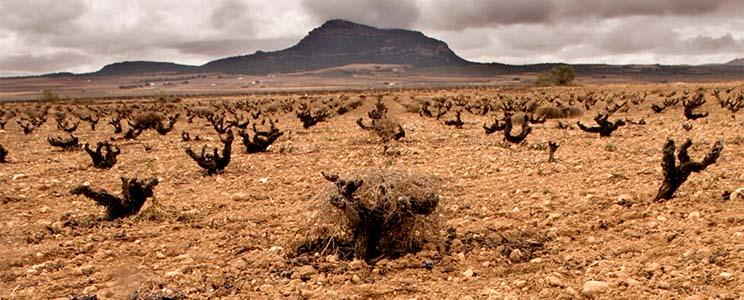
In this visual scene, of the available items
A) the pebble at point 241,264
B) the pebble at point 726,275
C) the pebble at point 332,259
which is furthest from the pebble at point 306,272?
the pebble at point 726,275

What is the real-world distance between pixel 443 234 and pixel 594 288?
2.61m

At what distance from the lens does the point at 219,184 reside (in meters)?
12.4

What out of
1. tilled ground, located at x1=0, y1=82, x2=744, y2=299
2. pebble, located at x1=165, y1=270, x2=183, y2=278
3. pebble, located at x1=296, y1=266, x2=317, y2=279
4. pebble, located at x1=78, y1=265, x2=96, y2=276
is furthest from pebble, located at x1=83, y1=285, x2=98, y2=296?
pebble, located at x1=296, y1=266, x2=317, y2=279

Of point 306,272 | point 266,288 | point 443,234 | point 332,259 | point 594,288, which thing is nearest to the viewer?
point 594,288

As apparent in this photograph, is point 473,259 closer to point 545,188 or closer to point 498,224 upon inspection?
point 498,224

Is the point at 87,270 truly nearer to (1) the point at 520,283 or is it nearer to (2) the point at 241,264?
(2) the point at 241,264

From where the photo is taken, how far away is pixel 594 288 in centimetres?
531

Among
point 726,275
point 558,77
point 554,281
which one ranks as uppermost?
point 558,77

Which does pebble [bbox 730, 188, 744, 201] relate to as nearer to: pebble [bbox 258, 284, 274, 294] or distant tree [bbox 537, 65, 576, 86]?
pebble [bbox 258, 284, 274, 294]

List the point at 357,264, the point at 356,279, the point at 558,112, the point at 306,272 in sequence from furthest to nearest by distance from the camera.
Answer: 1. the point at 558,112
2. the point at 357,264
3. the point at 306,272
4. the point at 356,279

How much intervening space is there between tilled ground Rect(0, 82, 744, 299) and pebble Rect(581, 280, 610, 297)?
0.7 inches

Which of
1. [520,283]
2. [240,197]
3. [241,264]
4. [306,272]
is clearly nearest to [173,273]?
[241,264]

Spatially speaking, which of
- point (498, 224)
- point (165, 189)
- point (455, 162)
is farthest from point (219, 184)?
point (498, 224)

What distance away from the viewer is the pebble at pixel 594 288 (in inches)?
207
